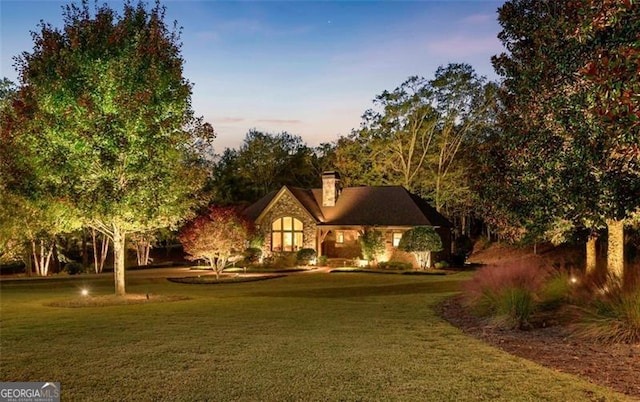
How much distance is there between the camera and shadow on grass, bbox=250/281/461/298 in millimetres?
18984

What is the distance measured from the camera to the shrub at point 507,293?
10828 mm

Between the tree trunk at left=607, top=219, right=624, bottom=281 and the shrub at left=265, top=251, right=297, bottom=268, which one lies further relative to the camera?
the shrub at left=265, top=251, right=297, bottom=268

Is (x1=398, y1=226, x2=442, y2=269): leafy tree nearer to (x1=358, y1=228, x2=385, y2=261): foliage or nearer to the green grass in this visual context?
(x1=358, y1=228, x2=385, y2=261): foliage

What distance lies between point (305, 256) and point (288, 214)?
3502mm

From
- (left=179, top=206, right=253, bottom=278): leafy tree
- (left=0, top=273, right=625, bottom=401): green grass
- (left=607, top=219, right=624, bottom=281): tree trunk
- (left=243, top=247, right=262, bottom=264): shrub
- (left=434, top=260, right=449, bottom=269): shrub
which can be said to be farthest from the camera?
(left=243, top=247, right=262, bottom=264): shrub

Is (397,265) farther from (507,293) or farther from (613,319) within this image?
(613,319)

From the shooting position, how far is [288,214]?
36469 mm

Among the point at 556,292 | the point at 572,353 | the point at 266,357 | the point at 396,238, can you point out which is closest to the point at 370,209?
the point at 396,238

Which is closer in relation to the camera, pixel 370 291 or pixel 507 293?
pixel 507 293

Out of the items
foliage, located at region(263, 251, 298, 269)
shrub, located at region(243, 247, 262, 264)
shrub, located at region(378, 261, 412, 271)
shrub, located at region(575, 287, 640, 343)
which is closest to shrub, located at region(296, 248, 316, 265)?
foliage, located at region(263, 251, 298, 269)

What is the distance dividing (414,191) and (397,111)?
7.04 meters

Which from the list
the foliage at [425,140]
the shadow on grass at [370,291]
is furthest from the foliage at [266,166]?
the shadow on grass at [370,291]

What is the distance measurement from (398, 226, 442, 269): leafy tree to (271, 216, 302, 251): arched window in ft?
24.7

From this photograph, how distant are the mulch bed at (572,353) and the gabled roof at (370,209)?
75.2 feet
